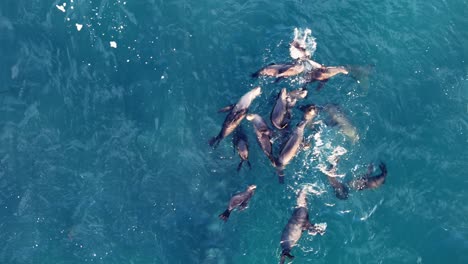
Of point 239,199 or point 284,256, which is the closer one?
point 284,256

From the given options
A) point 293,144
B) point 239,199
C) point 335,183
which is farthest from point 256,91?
point 335,183

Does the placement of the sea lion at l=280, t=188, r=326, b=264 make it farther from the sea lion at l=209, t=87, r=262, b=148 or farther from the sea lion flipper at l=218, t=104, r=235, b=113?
the sea lion flipper at l=218, t=104, r=235, b=113

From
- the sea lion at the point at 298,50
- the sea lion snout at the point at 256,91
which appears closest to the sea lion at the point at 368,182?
the sea lion snout at the point at 256,91

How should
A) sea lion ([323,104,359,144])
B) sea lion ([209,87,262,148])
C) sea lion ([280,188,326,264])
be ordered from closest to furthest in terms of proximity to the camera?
sea lion ([280,188,326,264]) → sea lion ([209,87,262,148]) → sea lion ([323,104,359,144])

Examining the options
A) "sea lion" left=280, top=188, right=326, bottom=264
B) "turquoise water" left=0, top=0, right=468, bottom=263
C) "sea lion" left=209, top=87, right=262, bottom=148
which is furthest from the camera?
"turquoise water" left=0, top=0, right=468, bottom=263

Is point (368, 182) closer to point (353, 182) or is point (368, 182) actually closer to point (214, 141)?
point (353, 182)

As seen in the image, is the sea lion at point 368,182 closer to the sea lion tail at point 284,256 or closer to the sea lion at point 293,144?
the sea lion at point 293,144

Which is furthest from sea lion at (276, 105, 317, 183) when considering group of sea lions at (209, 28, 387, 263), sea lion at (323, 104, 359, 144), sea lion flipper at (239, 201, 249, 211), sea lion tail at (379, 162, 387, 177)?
sea lion tail at (379, 162, 387, 177)
